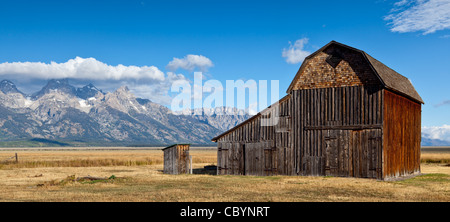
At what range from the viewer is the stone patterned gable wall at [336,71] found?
1243 inches

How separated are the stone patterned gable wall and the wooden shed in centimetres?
1118

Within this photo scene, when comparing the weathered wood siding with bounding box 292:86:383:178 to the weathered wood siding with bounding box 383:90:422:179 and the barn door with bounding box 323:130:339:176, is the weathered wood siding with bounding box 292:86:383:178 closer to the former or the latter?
the barn door with bounding box 323:130:339:176

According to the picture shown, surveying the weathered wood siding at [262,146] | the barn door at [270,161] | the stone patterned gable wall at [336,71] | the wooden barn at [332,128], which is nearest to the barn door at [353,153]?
the wooden barn at [332,128]

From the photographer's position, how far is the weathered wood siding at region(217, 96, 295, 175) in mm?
34094

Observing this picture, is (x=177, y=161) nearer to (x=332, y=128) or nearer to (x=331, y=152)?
(x=331, y=152)

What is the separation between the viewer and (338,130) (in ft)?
105

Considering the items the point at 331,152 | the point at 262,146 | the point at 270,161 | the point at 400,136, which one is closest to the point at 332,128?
the point at 331,152

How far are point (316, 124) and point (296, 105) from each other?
217 cm

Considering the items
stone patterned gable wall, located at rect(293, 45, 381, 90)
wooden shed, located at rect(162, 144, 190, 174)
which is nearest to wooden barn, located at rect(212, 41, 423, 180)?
stone patterned gable wall, located at rect(293, 45, 381, 90)

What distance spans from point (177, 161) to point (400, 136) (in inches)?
701

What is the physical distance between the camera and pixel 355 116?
3156 cm
